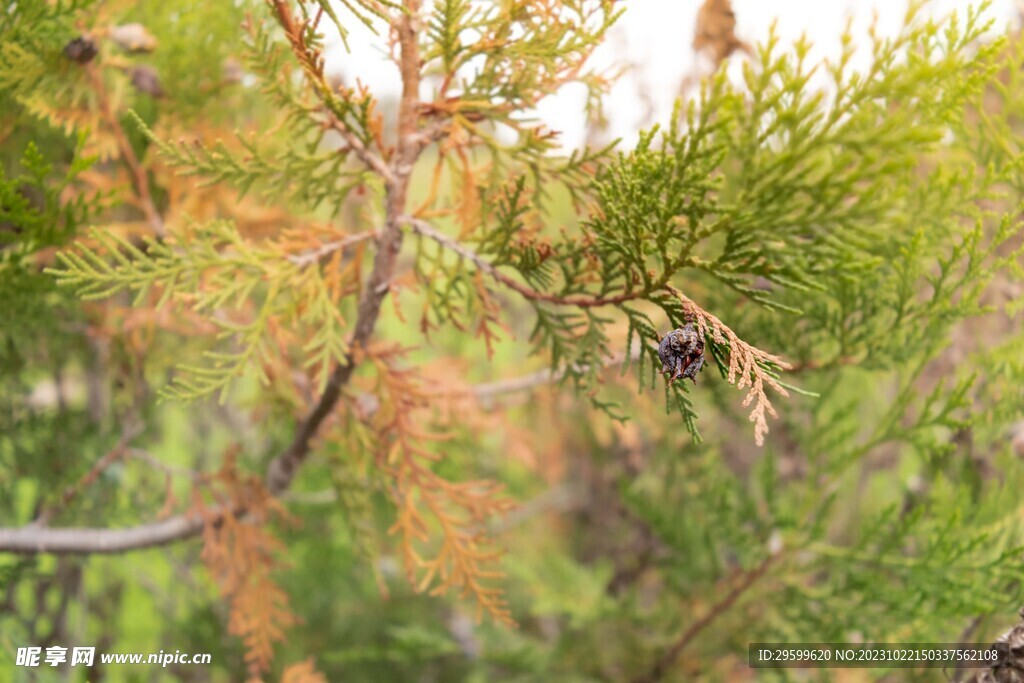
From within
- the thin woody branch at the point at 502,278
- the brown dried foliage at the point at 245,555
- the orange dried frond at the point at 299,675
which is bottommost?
the orange dried frond at the point at 299,675

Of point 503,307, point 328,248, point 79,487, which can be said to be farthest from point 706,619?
point 79,487

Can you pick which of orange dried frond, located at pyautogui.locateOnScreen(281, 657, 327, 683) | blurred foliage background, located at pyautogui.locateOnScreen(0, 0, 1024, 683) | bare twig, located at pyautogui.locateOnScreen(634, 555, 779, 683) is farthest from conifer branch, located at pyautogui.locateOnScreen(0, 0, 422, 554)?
bare twig, located at pyautogui.locateOnScreen(634, 555, 779, 683)

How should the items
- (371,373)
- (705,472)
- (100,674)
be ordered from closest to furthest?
(705,472) → (100,674) → (371,373)

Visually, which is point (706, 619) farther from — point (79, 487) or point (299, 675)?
point (79, 487)

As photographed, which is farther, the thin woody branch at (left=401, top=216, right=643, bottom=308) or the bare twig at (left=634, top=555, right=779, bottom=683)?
the bare twig at (left=634, top=555, right=779, bottom=683)

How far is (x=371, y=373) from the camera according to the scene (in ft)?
7.67

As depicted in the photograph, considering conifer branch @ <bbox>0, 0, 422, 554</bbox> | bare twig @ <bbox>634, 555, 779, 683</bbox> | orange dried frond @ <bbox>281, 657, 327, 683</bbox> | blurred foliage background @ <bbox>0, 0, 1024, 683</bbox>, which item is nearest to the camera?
blurred foliage background @ <bbox>0, 0, 1024, 683</bbox>

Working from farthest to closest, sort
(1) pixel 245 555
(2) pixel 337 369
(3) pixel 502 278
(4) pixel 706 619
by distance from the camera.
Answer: (4) pixel 706 619 → (1) pixel 245 555 → (2) pixel 337 369 → (3) pixel 502 278

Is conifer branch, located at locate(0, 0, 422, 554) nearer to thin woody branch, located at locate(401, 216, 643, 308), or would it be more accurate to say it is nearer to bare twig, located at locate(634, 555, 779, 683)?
thin woody branch, located at locate(401, 216, 643, 308)

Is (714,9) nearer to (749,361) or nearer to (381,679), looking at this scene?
(749,361)

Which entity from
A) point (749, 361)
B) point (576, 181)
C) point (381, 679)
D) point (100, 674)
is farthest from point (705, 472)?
point (100, 674)

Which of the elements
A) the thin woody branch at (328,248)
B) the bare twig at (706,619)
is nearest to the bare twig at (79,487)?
the thin woody branch at (328,248)

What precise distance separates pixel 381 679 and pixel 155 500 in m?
0.93

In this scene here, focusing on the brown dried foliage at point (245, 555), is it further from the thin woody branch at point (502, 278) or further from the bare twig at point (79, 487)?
the thin woody branch at point (502, 278)
